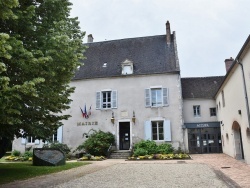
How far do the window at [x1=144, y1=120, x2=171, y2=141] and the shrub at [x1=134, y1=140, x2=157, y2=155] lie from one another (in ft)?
2.89

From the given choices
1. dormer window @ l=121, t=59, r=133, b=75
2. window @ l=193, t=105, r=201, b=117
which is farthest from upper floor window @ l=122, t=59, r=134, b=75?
window @ l=193, t=105, r=201, b=117

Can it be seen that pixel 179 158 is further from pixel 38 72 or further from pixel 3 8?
pixel 3 8

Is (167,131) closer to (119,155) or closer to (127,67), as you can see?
(119,155)

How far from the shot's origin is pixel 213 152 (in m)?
21.0

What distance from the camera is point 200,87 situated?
983 inches

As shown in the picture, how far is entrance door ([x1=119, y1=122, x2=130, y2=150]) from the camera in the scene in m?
20.4

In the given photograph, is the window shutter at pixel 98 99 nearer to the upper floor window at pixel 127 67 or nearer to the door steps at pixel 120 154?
the upper floor window at pixel 127 67

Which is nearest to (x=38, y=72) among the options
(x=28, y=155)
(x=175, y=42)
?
(x=28, y=155)

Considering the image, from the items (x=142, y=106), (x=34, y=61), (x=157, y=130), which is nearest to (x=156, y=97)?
(x=142, y=106)

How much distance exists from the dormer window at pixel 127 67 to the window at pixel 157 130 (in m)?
4.80

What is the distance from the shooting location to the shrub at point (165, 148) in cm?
1802

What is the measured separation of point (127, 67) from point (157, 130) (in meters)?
5.91

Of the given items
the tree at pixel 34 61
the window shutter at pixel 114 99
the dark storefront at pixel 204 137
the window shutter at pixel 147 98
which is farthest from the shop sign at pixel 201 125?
the tree at pixel 34 61

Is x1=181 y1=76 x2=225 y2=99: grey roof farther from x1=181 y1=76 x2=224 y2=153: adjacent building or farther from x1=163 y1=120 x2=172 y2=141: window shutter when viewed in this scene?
x1=163 y1=120 x2=172 y2=141: window shutter
